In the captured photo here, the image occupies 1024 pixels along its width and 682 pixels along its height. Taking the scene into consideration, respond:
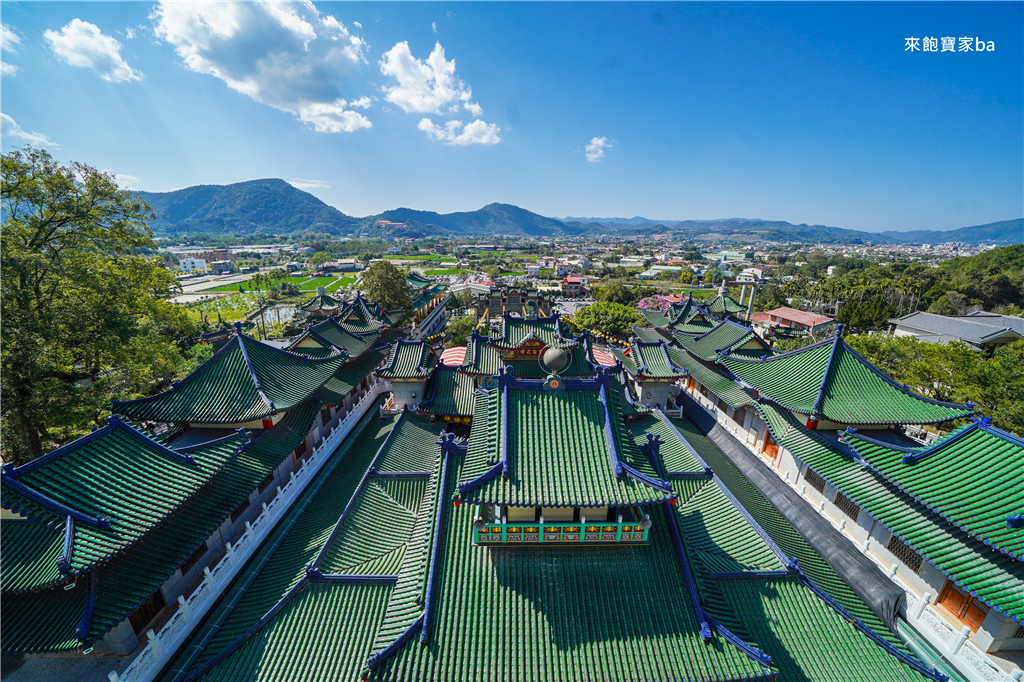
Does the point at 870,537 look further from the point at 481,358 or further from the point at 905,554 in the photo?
the point at 481,358

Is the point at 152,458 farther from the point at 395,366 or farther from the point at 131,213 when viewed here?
the point at 131,213

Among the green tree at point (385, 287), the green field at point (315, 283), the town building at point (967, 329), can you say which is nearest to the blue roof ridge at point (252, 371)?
the green tree at point (385, 287)

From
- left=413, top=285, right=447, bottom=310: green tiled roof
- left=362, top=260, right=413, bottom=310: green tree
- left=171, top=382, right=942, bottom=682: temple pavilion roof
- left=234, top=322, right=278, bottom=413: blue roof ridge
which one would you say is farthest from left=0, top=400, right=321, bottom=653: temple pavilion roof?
left=413, top=285, right=447, bottom=310: green tiled roof

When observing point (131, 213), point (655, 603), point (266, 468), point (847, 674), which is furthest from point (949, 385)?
point (131, 213)

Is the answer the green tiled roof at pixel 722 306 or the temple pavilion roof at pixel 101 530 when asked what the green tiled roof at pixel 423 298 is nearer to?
the green tiled roof at pixel 722 306

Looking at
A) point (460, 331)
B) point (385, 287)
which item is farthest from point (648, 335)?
point (385, 287)

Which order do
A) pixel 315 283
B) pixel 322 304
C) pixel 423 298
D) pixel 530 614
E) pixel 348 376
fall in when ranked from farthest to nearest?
pixel 315 283 → pixel 423 298 → pixel 322 304 → pixel 348 376 → pixel 530 614
